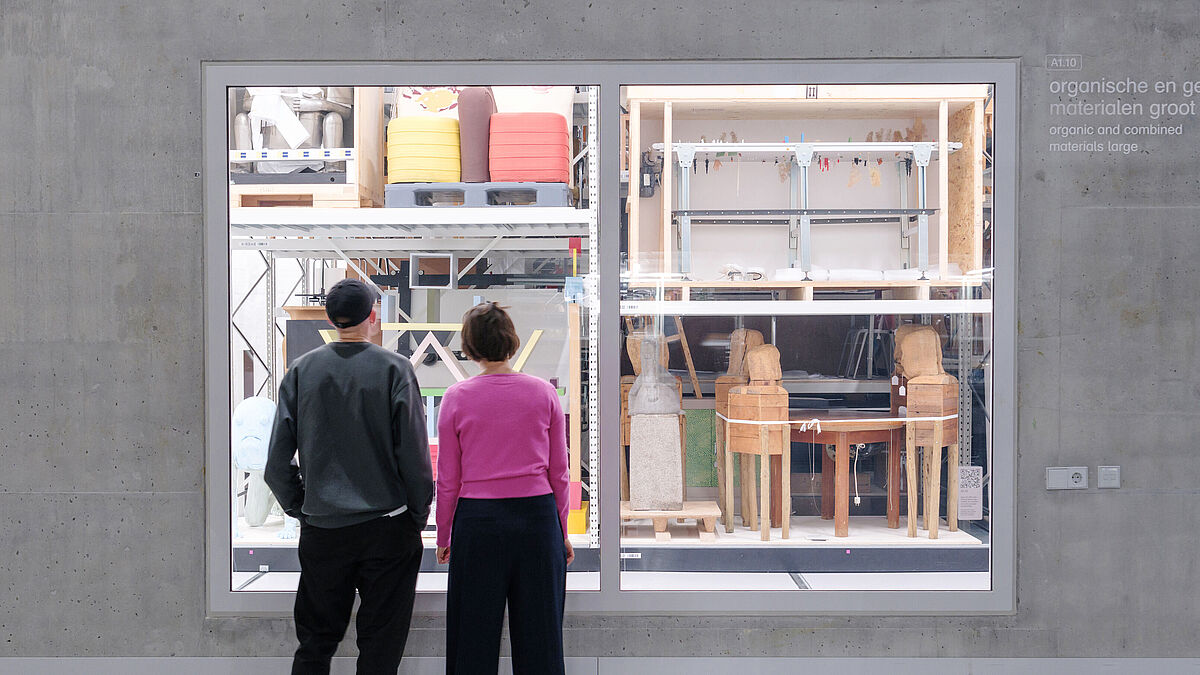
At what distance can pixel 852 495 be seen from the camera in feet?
11.2

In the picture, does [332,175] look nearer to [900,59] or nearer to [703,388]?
[703,388]

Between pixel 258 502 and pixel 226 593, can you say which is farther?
pixel 258 502

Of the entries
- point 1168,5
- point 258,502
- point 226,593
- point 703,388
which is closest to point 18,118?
point 258,502

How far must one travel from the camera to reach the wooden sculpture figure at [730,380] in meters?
3.36

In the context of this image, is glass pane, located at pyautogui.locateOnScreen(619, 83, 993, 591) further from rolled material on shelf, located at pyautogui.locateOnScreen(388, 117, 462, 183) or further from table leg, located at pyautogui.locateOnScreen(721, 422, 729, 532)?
rolled material on shelf, located at pyautogui.locateOnScreen(388, 117, 462, 183)

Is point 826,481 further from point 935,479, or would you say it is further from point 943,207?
point 943,207

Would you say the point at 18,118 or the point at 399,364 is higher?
the point at 18,118

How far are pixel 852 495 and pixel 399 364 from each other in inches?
77.4

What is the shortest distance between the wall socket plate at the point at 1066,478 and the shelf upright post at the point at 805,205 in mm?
1160

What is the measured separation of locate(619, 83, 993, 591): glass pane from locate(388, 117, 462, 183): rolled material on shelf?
75cm

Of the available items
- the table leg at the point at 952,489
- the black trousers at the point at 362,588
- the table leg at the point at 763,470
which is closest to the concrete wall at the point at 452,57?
the table leg at the point at 952,489

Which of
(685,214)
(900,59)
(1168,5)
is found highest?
(1168,5)

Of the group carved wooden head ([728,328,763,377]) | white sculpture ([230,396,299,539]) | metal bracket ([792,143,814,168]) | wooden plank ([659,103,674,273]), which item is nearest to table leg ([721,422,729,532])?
carved wooden head ([728,328,763,377])

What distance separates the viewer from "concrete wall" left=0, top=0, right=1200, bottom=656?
297 centimetres
